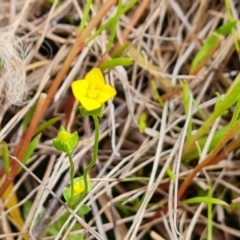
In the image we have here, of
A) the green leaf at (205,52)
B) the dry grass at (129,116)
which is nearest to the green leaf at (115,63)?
the dry grass at (129,116)

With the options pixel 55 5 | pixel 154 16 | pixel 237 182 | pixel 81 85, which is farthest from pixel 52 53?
pixel 237 182

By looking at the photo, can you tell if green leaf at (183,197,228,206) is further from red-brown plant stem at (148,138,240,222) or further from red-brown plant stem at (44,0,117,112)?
red-brown plant stem at (44,0,117,112)

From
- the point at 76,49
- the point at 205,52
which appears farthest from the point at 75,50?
the point at 205,52

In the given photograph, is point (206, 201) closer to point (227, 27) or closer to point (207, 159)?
point (207, 159)

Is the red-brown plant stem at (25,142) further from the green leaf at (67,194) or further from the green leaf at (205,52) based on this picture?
the green leaf at (205,52)

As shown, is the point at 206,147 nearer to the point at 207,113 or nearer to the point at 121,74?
the point at 207,113

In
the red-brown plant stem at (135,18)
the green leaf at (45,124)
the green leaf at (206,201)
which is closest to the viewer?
the green leaf at (206,201)
